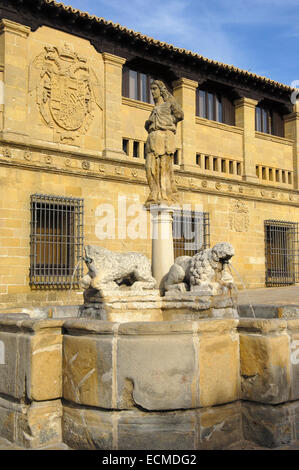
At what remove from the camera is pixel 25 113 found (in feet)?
45.3

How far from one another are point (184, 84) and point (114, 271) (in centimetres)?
1300

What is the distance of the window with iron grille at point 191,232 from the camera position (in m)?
16.8

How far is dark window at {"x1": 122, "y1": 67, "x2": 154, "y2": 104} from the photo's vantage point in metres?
16.9

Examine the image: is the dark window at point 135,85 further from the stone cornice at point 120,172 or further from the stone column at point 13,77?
the stone column at point 13,77

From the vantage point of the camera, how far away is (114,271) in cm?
616

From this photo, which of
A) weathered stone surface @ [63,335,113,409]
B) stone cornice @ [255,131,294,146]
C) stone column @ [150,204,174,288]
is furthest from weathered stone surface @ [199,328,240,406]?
stone cornice @ [255,131,294,146]

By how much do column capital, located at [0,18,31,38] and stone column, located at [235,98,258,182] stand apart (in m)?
8.83

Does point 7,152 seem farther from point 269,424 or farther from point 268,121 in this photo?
point 268,121

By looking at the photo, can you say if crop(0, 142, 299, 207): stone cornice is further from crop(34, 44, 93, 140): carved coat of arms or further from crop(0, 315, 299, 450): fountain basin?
crop(0, 315, 299, 450): fountain basin

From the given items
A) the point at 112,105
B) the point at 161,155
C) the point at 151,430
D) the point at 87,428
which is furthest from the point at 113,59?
the point at 151,430

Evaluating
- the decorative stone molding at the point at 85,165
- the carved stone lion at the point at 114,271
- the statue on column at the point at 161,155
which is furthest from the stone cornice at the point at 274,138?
the carved stone lion at the point at 114,271

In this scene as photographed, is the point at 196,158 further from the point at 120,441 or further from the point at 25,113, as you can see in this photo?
the point at 120,441

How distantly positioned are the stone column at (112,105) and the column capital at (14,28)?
2580 mm

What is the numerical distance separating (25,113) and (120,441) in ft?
37.3
